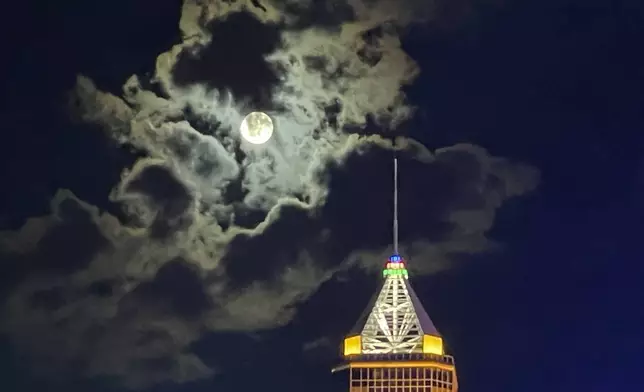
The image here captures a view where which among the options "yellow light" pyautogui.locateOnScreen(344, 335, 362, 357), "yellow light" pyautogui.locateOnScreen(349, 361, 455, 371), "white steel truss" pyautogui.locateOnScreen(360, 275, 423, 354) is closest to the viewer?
→ "white steel truss" pyautogui.locateOnScreen(360, 275, 423, 354)

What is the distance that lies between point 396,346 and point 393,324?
512 mm

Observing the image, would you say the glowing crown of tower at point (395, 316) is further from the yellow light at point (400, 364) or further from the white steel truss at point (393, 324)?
the yellow light at point (400, 364)

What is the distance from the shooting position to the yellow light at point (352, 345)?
23.7 m

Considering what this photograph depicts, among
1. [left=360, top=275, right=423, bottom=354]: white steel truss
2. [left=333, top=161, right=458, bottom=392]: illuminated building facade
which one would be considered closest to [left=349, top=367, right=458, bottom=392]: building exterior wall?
[left=333, top=161, right=458, bottom=392]: illuminated building facade

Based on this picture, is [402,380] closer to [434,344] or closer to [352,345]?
[434,344]

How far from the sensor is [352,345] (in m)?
23.7

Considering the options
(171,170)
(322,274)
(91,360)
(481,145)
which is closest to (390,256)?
(322,274)

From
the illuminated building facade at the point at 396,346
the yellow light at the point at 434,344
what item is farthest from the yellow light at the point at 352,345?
the yellow light at the point at 434,344

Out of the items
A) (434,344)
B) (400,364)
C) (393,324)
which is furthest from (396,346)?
(434,344)

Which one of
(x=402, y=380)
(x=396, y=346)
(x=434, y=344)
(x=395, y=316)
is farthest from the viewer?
(x=402, y=380)

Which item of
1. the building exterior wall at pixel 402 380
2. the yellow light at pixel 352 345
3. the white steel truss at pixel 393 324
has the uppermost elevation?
the white steel truss at pixel 393 324

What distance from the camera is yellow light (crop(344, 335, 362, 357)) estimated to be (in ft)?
77.7

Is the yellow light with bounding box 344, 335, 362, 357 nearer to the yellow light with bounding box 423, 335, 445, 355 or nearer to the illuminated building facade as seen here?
the illuminated building facade

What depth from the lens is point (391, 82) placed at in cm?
2386
